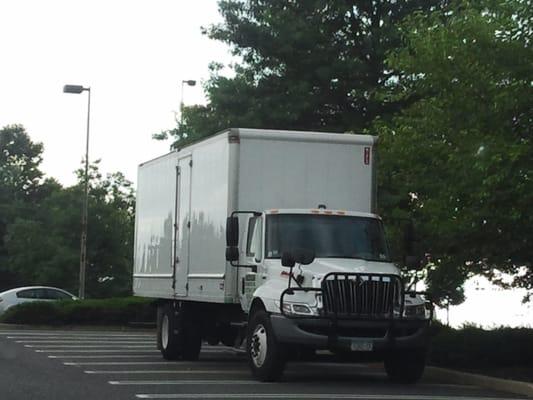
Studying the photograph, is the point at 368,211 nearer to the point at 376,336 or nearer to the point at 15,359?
the point at 376,336

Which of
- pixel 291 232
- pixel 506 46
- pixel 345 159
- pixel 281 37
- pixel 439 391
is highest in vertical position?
pixel 281 37

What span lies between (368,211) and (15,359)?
6638 mm

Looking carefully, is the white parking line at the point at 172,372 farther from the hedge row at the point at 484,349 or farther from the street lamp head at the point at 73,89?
the street lamp head at the point at 73,89

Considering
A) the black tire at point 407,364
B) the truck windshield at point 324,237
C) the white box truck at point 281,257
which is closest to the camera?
the white box truck at point 281,257

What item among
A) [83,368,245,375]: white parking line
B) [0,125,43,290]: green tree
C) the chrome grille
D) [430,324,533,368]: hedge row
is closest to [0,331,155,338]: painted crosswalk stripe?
[83,368,245,375]: white parking line

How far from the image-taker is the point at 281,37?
33.3 m

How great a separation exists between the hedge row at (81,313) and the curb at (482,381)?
52.7 feet

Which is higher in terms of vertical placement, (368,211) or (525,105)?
(525,105)

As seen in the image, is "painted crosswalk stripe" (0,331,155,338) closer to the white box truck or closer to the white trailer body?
the white box truck

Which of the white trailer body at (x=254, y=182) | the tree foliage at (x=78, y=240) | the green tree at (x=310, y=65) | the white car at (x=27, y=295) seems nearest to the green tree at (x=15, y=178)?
the tree foliage at (x=78, y=240)

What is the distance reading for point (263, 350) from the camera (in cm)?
1620

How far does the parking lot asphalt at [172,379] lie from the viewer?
14414mm

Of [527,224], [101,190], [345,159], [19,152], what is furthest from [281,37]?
[19,152]

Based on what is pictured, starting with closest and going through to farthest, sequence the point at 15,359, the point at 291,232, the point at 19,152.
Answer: the point at 291,232 < the point at 15,359 < the point at 19,152
